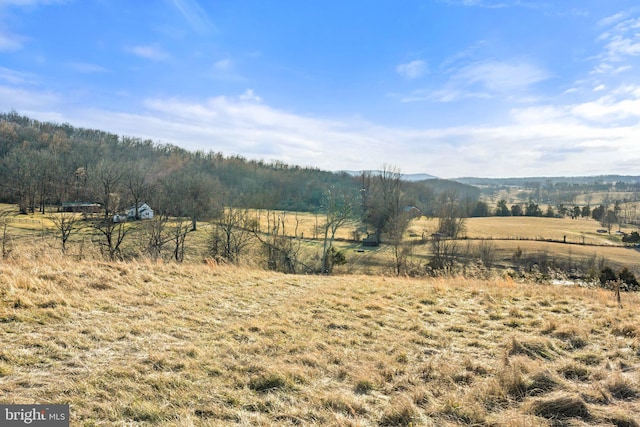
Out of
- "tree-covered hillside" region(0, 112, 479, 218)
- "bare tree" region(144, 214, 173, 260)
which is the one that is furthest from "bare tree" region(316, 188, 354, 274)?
"bare tree" region(144, 214, 173, 260)

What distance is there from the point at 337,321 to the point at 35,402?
456 centimetres

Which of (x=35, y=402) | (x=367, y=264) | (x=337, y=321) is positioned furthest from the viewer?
→ (x=367, y=264)

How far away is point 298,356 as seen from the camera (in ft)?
15.6

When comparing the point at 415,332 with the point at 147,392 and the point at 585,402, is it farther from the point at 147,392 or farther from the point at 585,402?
the point at 147,392

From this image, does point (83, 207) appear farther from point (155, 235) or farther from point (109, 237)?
point (109, 237)

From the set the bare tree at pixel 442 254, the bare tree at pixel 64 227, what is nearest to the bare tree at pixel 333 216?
the bare tree at pixel 442 254

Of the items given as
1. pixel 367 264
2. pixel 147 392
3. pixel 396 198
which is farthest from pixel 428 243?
pixel 147 392

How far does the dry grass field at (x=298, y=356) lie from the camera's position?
3389 millimetres

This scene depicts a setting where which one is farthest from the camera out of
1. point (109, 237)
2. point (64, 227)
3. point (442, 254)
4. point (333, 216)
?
point (442, 254)

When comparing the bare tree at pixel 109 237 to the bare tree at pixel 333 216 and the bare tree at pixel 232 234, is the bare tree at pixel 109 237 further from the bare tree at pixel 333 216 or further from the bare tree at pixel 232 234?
the bare tree at pixel 333 216

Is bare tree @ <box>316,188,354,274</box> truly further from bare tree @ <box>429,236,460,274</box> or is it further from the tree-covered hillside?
the tree-covered hillside

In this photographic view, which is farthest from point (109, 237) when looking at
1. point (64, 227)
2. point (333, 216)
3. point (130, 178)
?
point (333, 216)

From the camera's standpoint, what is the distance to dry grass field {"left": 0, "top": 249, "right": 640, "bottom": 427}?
3389 millimetres

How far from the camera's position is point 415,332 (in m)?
6.12
